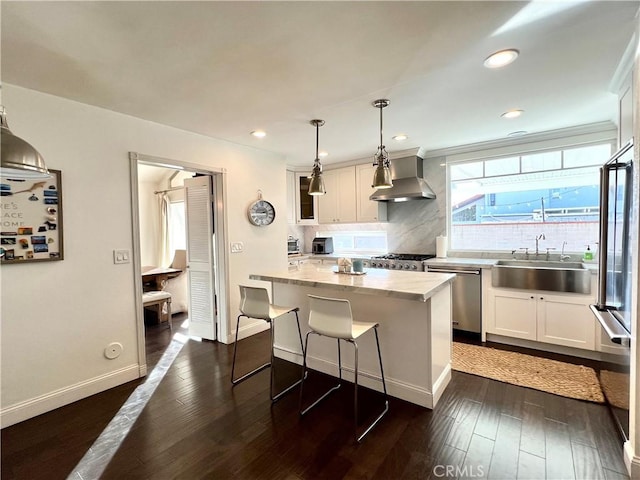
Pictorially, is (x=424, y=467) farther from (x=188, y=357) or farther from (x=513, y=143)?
(x=513, y=143)

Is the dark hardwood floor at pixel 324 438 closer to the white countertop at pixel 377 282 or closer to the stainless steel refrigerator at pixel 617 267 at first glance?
the stainless steel refrigerator at pixel 617 267

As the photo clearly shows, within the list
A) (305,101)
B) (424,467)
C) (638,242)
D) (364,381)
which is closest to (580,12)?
(638,242)

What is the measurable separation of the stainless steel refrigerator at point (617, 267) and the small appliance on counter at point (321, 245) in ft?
11.9

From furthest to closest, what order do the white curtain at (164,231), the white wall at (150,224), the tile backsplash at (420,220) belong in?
the white wall at (150,224), the white curtain at (164,231), the tile backsplash at (420,220)

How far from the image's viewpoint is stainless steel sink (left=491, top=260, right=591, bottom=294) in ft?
9.95

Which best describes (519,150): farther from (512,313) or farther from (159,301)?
(159,301)

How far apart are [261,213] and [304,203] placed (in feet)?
4.58

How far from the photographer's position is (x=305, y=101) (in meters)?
2.54

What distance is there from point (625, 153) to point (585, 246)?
2.17m

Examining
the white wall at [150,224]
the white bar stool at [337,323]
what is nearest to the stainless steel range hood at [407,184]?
the white bar stool at [337,323]

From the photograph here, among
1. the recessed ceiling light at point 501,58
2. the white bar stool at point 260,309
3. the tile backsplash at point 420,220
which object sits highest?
the recessed ceiling light at point 501,58

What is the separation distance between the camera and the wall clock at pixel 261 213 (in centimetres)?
388

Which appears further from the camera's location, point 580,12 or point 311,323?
point 311,323

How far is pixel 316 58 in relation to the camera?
6.25 feet
